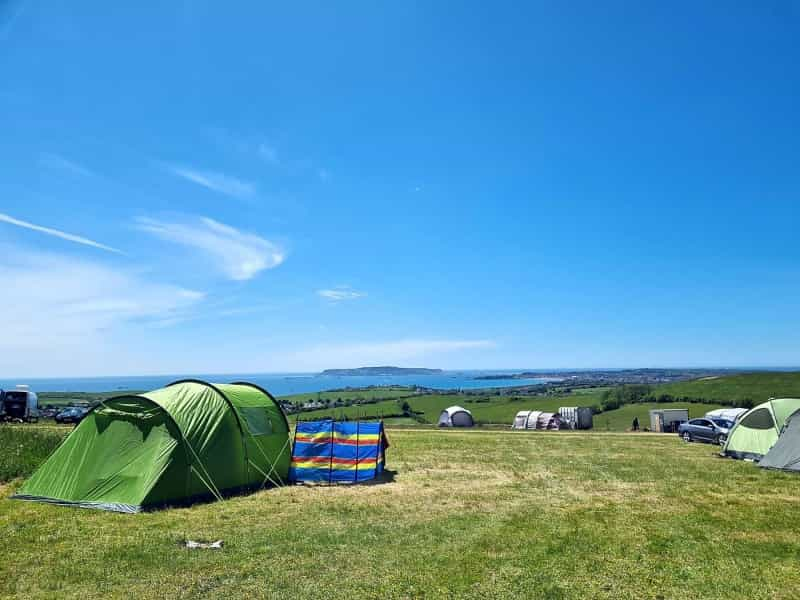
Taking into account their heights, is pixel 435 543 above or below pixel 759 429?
below

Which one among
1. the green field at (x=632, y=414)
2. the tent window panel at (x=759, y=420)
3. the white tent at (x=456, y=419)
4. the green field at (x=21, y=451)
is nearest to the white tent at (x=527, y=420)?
the white tent at (x=456, y=419)

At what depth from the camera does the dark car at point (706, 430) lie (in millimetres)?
30812

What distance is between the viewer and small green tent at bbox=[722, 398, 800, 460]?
23109mm

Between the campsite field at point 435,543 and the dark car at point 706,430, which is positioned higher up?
the campsite field at point 435,543

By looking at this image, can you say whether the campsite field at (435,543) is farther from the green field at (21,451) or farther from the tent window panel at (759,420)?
the tent window panel at (759,420)

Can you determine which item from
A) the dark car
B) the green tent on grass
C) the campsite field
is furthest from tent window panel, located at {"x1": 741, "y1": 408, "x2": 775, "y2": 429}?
the green tent on grass

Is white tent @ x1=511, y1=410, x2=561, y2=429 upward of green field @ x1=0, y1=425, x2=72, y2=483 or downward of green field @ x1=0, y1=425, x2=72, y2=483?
downward

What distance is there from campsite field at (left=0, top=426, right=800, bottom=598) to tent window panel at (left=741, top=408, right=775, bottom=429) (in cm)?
752

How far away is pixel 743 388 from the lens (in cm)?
6888

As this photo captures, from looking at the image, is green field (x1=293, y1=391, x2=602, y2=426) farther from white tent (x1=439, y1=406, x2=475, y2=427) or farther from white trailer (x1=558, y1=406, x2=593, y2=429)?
white trailer (x1=558, y1=406, x2=593, y2=429)

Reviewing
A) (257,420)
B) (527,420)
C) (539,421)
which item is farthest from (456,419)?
(257,420)

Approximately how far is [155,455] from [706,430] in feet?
100

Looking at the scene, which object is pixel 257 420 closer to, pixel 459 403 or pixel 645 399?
pixel 645 399

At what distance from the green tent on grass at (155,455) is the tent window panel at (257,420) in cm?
9
